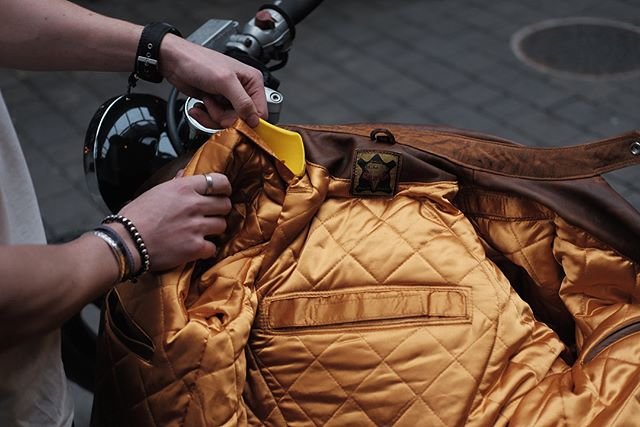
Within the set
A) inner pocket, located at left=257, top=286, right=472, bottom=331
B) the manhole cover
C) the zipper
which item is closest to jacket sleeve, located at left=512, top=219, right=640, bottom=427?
the zipper

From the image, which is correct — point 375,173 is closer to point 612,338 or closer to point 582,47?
point 612,338

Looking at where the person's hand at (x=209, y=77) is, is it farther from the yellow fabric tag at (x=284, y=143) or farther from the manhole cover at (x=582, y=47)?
the manhole cover at (x=582, y=47)

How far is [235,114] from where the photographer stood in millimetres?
1448

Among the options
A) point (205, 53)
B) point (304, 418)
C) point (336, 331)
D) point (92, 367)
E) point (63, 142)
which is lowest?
point (63, 142)

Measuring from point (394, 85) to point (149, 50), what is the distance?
2.68 m

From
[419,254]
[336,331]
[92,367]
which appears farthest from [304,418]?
[92,367]

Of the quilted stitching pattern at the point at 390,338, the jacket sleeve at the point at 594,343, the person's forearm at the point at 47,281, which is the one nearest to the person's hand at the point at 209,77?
the quilted stitching pattern at the point at 390,338

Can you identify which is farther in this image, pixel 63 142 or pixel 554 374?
pixel 63 142

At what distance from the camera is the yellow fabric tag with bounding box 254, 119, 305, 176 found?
138 cm

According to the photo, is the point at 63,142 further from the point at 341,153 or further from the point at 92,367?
the point at 341,153

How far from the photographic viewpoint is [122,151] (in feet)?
5.12

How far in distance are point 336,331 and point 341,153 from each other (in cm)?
32

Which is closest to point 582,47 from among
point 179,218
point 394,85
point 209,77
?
point 394,85

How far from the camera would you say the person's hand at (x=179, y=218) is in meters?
1.24
